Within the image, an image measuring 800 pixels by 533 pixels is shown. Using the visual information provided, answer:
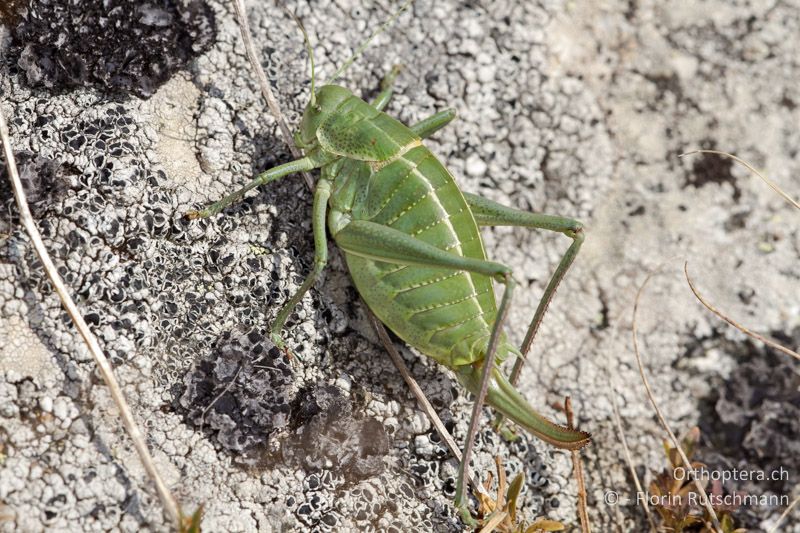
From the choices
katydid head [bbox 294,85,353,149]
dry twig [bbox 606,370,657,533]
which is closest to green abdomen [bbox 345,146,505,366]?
katydid head [bbox 294,85,353,149]

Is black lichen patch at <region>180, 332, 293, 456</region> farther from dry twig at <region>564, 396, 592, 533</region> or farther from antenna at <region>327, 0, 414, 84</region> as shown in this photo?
antenna at <region>327, 0, 414, 84</region>

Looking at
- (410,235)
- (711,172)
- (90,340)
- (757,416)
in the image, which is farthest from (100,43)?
(757,416)

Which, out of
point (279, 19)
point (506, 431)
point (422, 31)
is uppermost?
point (422, 31)

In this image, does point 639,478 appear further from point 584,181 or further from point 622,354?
point 584,181

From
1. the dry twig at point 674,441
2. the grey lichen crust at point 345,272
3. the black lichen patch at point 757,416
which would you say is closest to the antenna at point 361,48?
the grey lichen crust at point 345,272

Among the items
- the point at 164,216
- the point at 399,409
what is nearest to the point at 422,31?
the point at 164,216

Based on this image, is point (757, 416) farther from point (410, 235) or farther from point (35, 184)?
point (35, 184)
